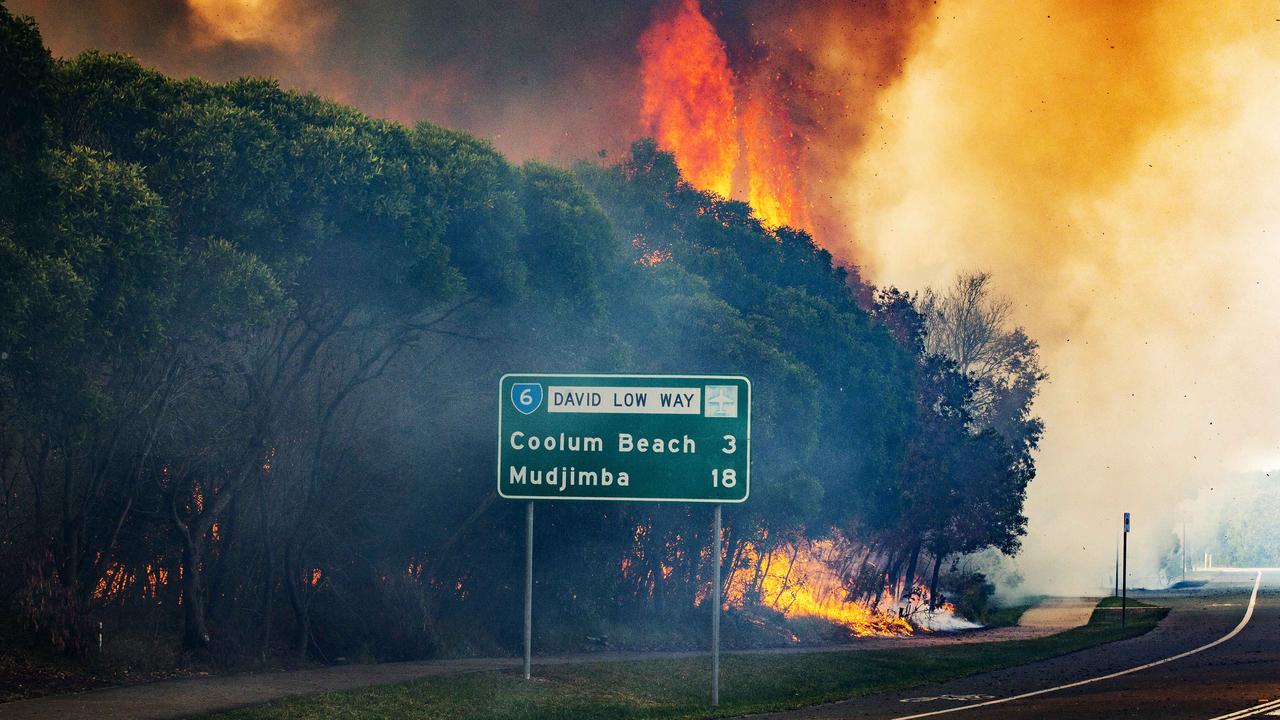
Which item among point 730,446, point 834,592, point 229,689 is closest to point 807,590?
point 834,592

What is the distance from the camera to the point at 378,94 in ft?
238

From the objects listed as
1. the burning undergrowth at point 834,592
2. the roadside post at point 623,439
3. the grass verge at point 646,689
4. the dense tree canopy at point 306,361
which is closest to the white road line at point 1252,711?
the grass verge at point 646,689

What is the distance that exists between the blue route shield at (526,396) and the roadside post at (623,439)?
0.02m

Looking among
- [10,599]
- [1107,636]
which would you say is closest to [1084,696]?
[10,599]

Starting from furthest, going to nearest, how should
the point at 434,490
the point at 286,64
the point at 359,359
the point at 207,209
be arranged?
the point at 286,64, the point at 434,490, the point at 359,359, the point at 207,209

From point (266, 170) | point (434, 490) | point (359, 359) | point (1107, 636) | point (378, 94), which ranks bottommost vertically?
point (1107, 636)

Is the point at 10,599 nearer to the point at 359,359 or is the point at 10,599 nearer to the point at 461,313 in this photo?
the point at 359,359

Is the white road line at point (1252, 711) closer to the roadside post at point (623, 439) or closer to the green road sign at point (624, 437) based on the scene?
the roadside post at point (623, 439)

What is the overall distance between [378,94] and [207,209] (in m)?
51.7

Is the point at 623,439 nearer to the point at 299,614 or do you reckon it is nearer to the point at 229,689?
the point at 229,689

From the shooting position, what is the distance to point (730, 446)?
21.9 metres

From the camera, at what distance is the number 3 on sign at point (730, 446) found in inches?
861

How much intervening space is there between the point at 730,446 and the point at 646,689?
558 cm

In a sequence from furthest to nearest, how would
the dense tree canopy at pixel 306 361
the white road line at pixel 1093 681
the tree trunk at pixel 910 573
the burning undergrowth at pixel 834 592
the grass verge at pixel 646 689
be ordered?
the tree trunk at pixel 910 573 < the burning undergrowth at pixel 834 592 < the white road line at pixel 1093 681 < the grass verge at pixel 646 689 < the dense tree canopy at pixel 306 361
